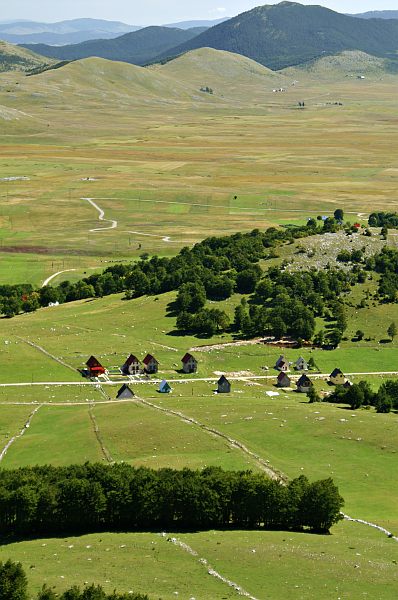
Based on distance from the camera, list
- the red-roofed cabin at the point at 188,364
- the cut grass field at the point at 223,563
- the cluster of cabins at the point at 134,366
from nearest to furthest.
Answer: the cut grass field at the point at 223,563 → the cluster of cabins at the point at 134,366 → the red-roofed cabin at the point at 188,364

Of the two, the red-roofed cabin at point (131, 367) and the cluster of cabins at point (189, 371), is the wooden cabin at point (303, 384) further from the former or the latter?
the red-roofed cabin at point (131, 367)

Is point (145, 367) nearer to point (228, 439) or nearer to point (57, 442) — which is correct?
point (57, 442)

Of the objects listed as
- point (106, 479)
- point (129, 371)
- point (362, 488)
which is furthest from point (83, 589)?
point (129, 371)

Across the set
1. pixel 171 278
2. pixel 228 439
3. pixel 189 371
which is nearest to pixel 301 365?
pixel 189 371

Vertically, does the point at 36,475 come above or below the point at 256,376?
above

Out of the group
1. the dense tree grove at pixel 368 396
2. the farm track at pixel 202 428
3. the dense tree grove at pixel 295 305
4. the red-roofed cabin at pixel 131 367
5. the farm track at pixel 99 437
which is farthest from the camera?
the dense tree grove at pixel 295 305

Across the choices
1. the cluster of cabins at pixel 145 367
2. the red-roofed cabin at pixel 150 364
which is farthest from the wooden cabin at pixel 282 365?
the red-roofed cabin at pixel 150 364

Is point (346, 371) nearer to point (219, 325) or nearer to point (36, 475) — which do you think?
point (219, 325)
